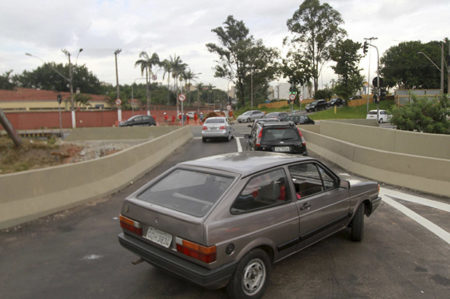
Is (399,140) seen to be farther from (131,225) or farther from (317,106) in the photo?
(317,106)

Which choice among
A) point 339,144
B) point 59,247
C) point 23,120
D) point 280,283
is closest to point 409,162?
point 339,144

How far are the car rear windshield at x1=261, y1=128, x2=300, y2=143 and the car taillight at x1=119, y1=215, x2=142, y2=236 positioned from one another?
23.7ft

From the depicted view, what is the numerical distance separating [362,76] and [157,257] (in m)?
64.6

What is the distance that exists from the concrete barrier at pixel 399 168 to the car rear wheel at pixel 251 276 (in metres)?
6.03

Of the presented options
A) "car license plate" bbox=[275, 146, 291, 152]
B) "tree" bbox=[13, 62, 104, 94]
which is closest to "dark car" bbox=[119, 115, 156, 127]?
"car license plate" bbox=[275, 146, 291, 152]

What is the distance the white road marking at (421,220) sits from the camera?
545 centimetres

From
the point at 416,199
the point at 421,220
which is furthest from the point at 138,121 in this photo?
the point at 421,220

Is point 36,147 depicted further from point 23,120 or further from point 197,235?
point 23,120

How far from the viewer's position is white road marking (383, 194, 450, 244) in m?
5.45

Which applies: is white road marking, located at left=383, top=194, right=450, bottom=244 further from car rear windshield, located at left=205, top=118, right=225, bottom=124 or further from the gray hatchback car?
car rear windshield, located at left=205, top=118, right=225, bottom=124

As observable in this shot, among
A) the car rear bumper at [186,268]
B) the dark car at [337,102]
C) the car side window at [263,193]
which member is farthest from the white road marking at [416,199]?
the dark car at [337,102]

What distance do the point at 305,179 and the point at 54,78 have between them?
94767 millimetres

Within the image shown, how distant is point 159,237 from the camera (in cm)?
360

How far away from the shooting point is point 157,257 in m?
3.55
